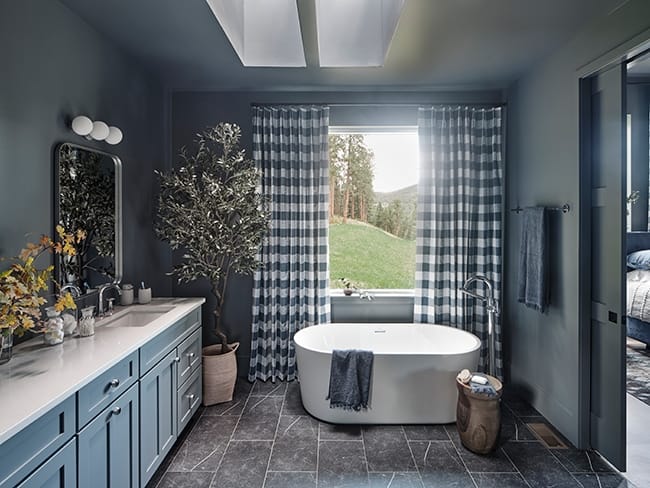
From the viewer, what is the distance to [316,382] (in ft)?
9.75

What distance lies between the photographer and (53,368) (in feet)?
5.27

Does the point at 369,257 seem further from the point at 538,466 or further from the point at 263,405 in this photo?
the point at 538,466

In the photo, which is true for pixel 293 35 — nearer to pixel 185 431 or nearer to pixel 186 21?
pixel 186 21

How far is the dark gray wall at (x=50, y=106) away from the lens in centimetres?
191

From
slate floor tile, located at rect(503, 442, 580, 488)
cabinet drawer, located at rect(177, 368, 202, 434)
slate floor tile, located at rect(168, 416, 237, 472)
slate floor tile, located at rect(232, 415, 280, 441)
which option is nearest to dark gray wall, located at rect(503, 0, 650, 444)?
slate floor tile, located at rect(503, 442, 580, 488)

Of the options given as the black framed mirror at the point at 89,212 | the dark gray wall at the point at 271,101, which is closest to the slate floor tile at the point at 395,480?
the dark gray wall at the point at 271,101

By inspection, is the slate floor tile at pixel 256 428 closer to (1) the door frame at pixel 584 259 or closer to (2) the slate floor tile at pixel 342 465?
(2) the slate floor tile at pixel 342 465

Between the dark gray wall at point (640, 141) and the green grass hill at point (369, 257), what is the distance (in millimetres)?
2815

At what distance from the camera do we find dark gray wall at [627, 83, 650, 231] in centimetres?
434

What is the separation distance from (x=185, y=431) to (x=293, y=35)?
300 cm

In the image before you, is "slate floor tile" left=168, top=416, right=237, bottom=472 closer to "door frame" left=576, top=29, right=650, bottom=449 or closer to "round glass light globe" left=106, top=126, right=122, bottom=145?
"round glass light globe" left=106, top=126, right=122, bottom=145

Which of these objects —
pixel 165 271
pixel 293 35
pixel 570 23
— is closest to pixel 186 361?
pixel 165 271

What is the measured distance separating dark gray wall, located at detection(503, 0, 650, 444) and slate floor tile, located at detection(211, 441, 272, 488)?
2.08m

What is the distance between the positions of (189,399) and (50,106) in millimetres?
2056
